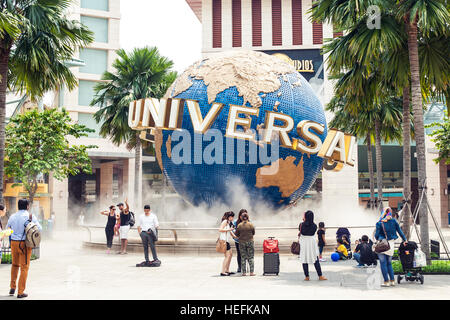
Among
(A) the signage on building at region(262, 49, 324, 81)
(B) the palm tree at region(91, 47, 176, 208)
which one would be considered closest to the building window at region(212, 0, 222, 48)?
(A) the signage on building at region(262, 49, 324, 81)

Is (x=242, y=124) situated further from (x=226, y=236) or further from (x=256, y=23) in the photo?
(x=256, y=23)

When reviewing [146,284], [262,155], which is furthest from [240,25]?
[146,284]

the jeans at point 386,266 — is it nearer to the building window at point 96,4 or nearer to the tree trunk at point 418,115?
the tree trunk at point 418,115

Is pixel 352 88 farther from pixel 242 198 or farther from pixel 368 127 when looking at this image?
pixel 368 127

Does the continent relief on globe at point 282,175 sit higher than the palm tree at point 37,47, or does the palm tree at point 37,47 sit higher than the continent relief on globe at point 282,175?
the palm tree at point 37,47

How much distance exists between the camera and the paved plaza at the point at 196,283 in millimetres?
8672

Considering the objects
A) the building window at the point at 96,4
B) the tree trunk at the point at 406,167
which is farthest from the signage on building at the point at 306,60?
the tree trunk at the point at 406,167

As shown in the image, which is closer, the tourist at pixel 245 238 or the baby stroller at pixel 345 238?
the tourist at pixel 245 238

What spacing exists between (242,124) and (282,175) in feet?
7.18

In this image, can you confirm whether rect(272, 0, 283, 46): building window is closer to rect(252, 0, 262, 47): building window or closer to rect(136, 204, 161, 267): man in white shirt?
rect(252, 0, 262, 47): building window

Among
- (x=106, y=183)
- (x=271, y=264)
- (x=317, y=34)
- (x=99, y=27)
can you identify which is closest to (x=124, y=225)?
(x=271, y=264)

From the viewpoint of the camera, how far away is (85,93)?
41531mm

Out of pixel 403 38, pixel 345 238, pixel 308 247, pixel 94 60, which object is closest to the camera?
pixel 308 247

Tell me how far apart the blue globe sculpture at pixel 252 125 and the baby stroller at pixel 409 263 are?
256 inches
